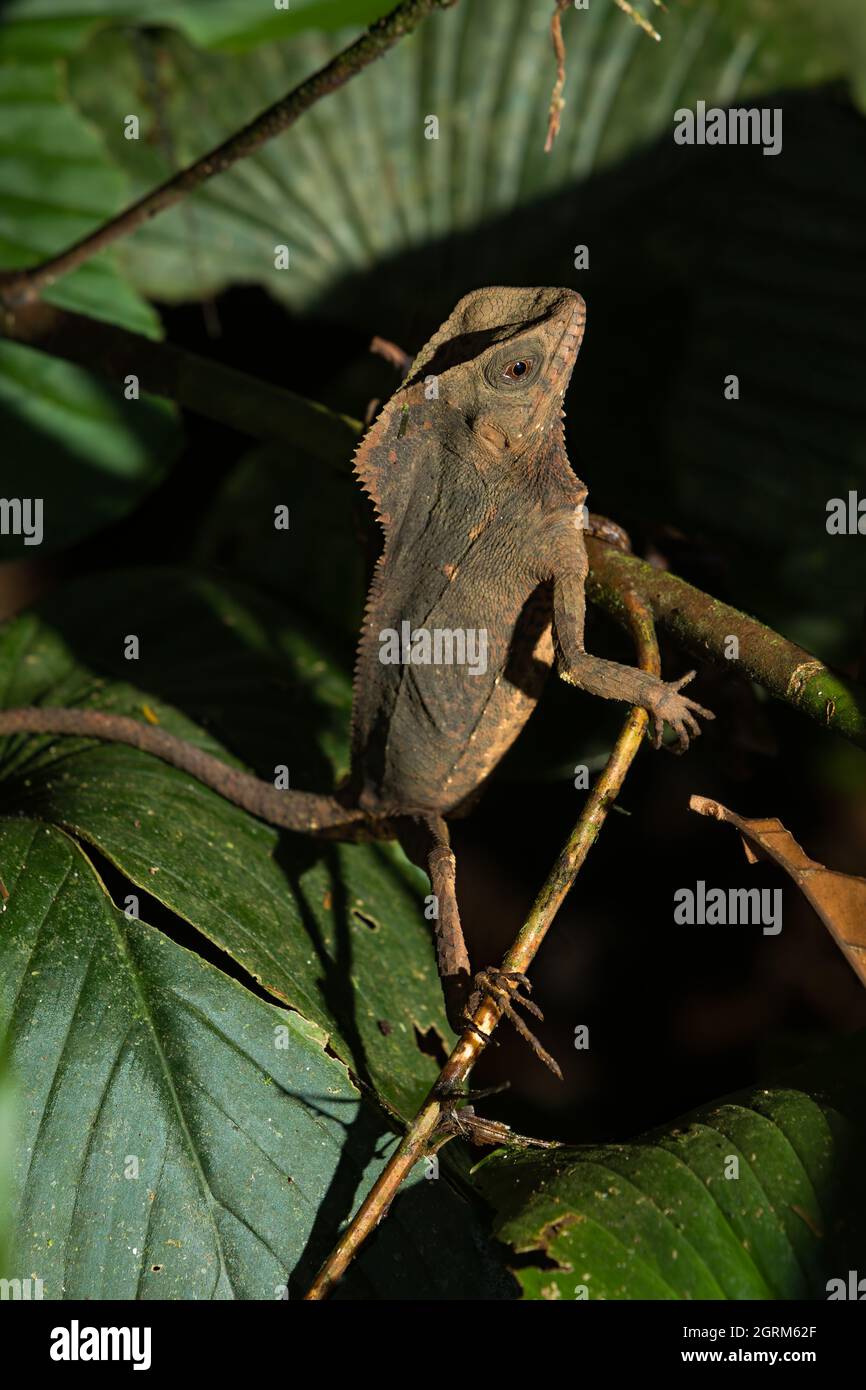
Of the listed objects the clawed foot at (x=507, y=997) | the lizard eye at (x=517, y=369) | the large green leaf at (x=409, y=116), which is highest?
the large green leaf at (x=409, y=116)

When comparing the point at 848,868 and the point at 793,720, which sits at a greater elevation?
the point at 793,720

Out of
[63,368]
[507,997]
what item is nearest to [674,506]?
[507,997]

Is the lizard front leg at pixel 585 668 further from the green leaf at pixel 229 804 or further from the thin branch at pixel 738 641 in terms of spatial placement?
the green leaf at pixel 229 804

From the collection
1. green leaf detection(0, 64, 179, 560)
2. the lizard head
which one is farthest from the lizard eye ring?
green leaf detection(0, 64, 179, 560)

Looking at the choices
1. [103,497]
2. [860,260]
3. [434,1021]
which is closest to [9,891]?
[434,1021]

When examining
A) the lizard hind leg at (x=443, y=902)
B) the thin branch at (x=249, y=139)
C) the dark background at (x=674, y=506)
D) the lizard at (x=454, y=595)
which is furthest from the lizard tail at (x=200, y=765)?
the thin branch at (x=249, y=139)

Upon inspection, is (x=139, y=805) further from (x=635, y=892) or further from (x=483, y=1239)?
(x=635, y=892)

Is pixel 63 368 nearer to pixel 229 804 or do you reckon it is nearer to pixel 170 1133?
pixel 229 804
